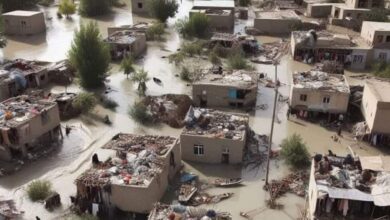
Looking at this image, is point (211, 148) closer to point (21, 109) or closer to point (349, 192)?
point (349, 192)

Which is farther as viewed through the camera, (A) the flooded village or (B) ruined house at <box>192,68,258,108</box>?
(B) ruined house at <box>192,68,258,108</box>

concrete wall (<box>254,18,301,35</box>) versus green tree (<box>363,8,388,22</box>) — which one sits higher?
green tree (<box>363,8,388,22</box>)

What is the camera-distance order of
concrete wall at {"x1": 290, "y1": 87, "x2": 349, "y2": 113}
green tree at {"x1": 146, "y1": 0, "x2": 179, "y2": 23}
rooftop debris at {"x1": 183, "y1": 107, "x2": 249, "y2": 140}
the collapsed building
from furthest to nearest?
green tree at {"x1": 146, "y1": 0, "x2": 179, "y2": 23} < concrete wall at {"x1": 290, "y1": 87, "x2": 349, "y2": 113} < rooftop debris at {"x1": 183, "y1": 107, "x2": 249, "y2": 140} < the collapsed building

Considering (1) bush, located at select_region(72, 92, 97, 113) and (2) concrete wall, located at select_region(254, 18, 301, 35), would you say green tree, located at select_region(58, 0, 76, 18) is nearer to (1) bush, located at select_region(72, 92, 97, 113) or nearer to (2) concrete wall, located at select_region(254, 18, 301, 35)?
(2) concrete wall, located at select_region(254, 18, 301, 35)

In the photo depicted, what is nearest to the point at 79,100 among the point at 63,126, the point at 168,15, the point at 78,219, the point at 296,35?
the point at 63,126

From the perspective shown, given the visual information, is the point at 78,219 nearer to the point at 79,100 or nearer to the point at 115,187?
the point at 115,187

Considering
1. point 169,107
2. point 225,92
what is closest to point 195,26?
point 225,92

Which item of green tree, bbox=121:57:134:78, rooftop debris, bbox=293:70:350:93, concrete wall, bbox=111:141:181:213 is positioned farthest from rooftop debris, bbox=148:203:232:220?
green tree, bbox=121:57:134:78

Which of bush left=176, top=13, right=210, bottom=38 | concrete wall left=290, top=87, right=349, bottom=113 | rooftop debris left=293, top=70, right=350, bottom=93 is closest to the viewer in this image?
concrete wall left=290, top=87, right=349, bottom=113
